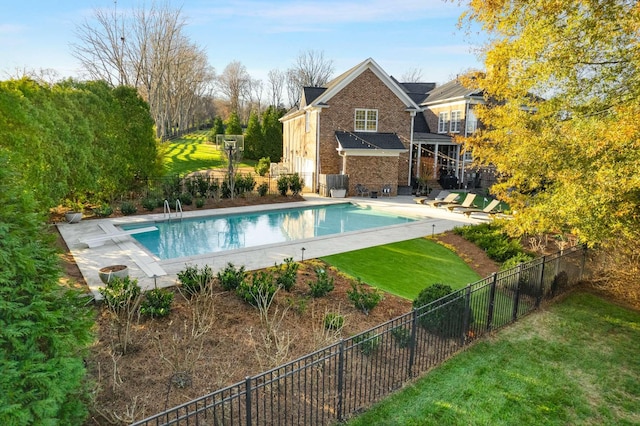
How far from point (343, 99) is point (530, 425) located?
23.5m

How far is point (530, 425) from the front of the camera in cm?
516

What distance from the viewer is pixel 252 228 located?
58.1 ft

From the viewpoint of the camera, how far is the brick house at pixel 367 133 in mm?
25672

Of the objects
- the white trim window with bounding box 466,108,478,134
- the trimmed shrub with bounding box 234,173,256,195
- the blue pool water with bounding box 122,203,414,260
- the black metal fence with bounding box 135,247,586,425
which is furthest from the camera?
the white trim window with bounding box 466,108,478,134

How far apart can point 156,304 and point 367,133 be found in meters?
21.8

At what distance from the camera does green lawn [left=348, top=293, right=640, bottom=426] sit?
5.31 metres

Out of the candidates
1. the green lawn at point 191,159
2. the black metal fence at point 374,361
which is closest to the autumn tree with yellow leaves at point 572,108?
the black metal fence at point 374,361

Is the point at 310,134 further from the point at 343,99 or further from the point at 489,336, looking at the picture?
the point at 489,336

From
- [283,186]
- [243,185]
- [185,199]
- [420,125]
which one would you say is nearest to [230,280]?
[185,199]

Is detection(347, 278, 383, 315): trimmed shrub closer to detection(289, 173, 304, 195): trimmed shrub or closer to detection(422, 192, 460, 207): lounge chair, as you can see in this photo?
detection(422, 192, 460, 207): lounge chair

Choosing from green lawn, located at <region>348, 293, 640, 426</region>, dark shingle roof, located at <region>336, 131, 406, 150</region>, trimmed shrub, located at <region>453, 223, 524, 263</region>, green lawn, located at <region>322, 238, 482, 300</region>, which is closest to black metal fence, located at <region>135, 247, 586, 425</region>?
green lawn, located at <region>348, 293, 640, 426</region>

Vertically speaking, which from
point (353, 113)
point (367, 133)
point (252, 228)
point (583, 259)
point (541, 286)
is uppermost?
point (353, 113)

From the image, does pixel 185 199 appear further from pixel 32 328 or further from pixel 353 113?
pixel 32 328

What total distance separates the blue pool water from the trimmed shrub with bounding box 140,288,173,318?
17.9 ft
